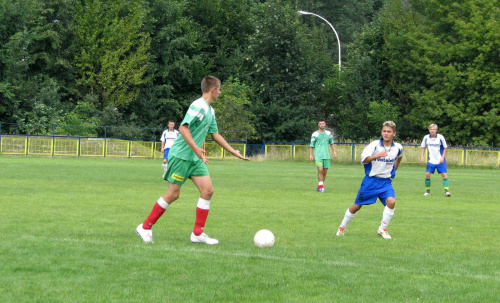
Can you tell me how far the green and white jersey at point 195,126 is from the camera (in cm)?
837

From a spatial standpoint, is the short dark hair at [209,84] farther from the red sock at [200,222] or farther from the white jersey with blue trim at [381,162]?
the white jersey with blue trim at [381,162]

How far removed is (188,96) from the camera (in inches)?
2408

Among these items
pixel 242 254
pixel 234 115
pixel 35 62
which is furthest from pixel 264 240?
pixel 35 62

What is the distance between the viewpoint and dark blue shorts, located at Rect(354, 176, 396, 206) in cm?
964

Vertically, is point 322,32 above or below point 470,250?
above

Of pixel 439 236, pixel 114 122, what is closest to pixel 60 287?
pixel 439 236

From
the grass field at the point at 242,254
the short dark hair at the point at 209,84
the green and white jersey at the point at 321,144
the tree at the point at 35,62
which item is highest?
the tree at the point at 35,62

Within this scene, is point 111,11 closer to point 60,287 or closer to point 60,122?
point 60,122

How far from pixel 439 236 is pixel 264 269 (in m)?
4.04

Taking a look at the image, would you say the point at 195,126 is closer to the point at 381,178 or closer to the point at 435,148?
the point at 381,178

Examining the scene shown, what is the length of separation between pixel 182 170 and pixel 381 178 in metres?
2.98

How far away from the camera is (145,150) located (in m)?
45.5

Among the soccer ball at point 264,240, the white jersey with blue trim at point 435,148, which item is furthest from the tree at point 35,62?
the soccer ball at point 264,240

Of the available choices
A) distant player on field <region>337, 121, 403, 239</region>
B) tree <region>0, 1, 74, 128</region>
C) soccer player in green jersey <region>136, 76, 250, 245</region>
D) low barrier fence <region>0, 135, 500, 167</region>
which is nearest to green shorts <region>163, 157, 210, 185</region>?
soccer player in green jersey <region>136, 76, 250, 245</region>
